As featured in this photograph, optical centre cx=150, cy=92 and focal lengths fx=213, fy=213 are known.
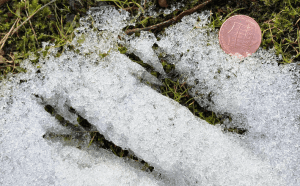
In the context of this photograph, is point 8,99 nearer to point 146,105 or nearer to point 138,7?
point 146,105

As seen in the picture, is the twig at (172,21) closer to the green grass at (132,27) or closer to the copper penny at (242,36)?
the green grass at (132,27)

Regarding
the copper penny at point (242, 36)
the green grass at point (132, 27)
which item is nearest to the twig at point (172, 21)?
the green grass at point (132, 27)

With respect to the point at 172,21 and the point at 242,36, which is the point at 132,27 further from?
the point at 242,36

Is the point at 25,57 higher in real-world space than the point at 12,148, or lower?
higher

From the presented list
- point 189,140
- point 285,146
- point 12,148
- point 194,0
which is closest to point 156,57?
point 194,0
